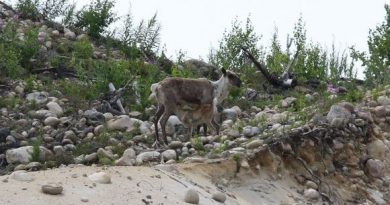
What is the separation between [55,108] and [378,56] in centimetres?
700

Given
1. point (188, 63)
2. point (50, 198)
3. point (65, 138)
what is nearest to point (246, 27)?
point (188, 63)

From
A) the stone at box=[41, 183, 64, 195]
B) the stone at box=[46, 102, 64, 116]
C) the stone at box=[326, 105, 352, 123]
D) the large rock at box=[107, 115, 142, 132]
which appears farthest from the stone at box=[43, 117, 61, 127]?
the stone at box=[41, 183, 64, 195]

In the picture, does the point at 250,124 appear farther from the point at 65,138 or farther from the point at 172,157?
the point at 65,138

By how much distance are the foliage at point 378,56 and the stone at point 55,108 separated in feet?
17.8

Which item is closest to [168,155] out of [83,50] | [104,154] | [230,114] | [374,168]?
[104,154]

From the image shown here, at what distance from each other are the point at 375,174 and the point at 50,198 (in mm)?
4878

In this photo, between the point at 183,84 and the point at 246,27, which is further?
the point at 246,27

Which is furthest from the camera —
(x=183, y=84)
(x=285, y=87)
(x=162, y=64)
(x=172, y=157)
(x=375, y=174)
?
(x=162, y=64)

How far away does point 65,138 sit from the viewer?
10305 millimetres

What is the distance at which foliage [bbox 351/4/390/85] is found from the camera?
44.4ft

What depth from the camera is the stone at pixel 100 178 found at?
21.6ft

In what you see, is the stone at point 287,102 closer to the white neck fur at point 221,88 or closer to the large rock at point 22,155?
the white neck fur at point 221,88

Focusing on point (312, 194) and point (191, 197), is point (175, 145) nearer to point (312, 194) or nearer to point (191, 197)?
point (312, 194)

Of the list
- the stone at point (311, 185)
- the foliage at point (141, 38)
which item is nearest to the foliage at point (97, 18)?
the foliage at point (141, 38)
